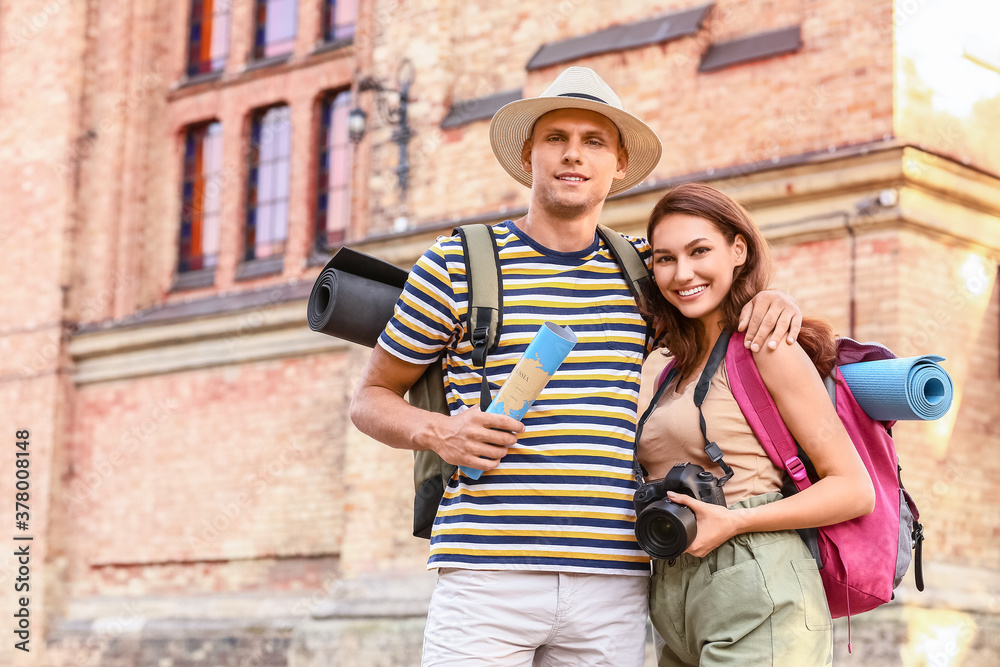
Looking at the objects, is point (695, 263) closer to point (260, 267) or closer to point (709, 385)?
point (709, 385)

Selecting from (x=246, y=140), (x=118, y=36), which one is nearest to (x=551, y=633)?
(x=246, y=140)

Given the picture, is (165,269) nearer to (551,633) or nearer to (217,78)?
(217,78)

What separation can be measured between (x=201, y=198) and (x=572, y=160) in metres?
14.0

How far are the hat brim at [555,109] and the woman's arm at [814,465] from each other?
2.88ft

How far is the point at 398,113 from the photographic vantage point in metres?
12.9

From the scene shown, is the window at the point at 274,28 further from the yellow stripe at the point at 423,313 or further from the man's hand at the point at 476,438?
the man's hand at the point at 476,438

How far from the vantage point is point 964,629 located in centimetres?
888

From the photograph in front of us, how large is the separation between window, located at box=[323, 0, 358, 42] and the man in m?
12.6

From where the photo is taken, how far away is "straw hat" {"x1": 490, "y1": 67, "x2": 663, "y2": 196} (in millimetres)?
3668

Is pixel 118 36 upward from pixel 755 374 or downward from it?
upward

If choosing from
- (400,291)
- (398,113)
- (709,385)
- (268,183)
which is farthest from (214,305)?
(709,385)

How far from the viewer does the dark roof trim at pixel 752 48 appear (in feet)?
32.9

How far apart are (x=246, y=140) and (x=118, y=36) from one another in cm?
253

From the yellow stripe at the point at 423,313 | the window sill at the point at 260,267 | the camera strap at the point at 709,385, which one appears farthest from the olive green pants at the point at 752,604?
the window sill at the point at 260,267
